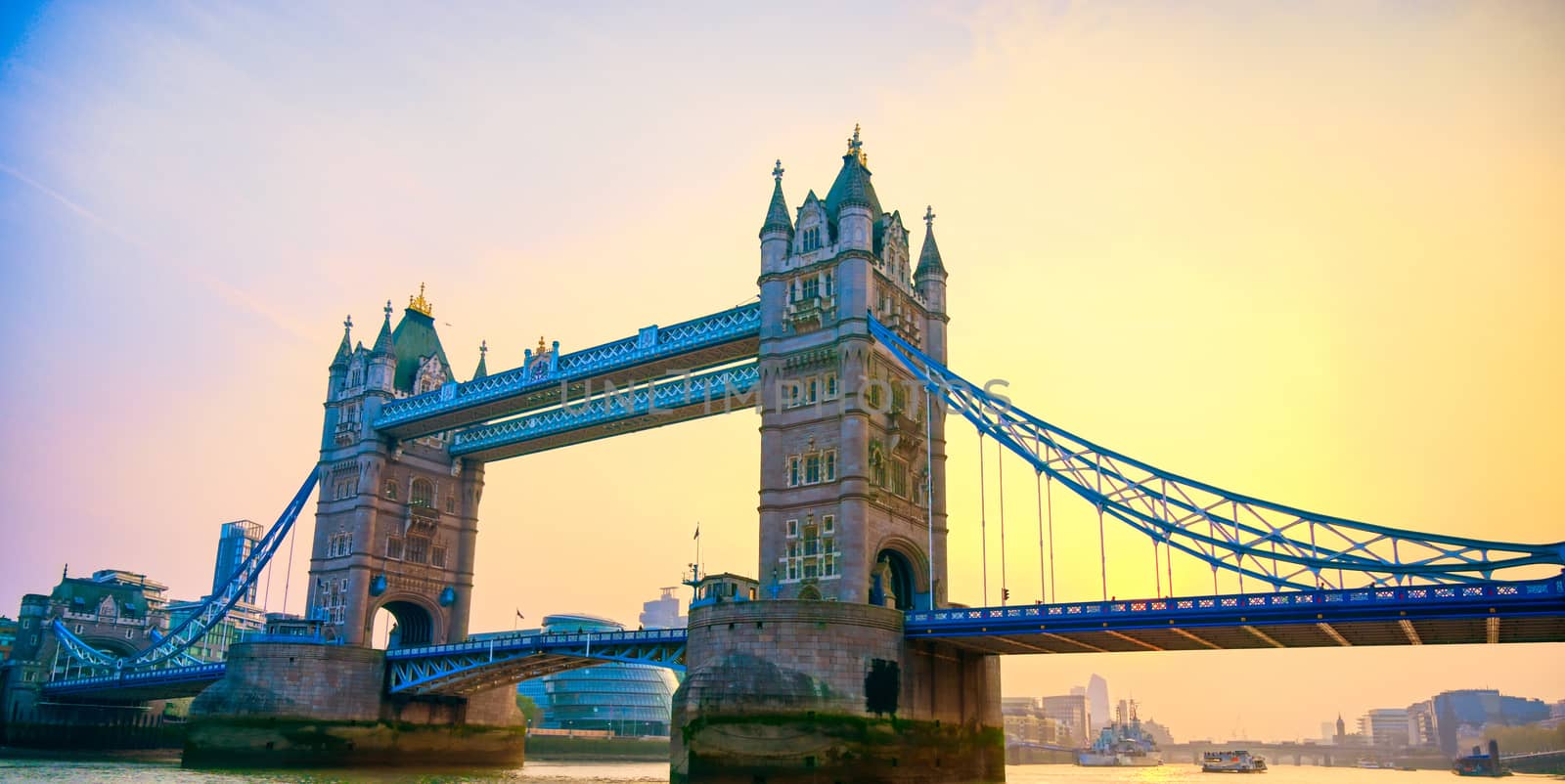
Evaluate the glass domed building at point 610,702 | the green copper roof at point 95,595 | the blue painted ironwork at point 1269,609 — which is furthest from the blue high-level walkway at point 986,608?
the glass domed building at point 610,702

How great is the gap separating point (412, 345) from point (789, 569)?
44545 millimetres

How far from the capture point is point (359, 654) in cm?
7719

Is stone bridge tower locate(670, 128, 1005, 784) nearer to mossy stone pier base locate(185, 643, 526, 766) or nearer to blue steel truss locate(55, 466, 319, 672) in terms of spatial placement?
mossy stone pier base locate(185, 643, 526, 766)

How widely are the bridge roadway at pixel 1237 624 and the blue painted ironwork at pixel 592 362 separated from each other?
16.0 meters

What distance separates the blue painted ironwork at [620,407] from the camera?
6700 centimetres

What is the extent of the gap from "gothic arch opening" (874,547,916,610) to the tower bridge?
114 millimetres

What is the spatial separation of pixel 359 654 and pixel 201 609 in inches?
924

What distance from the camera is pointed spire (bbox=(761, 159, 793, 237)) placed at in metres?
64.9

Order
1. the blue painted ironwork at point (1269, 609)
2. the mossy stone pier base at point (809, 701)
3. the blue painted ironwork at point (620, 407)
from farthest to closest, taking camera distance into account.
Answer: the blue painted ironwork at point (620, 407) → the mossy stone pier base at point (809, 701) → the blue painted ironwork at point (1269, 609)

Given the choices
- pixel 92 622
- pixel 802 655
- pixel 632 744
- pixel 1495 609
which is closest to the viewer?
pixel 1495 609

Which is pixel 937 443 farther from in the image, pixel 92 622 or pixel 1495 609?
pixel 92 622

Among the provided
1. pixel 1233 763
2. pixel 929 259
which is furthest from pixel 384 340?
pixel 1233 763

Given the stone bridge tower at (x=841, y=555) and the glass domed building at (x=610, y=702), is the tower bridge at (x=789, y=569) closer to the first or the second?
the stone bridge tower at (x=841, y=555)

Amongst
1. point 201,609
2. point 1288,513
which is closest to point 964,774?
point 1288,513
